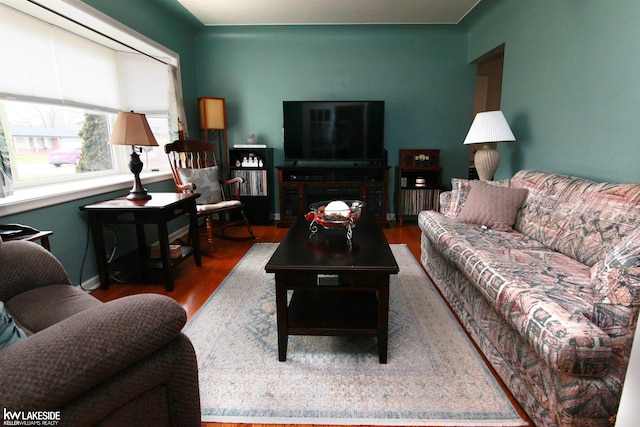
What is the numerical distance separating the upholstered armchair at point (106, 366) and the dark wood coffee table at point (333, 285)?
0.65 m

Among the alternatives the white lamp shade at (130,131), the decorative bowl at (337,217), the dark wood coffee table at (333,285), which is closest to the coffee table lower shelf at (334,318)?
the dark wood coffee table at (333,285)

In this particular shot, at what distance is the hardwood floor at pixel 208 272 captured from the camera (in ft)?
7.66

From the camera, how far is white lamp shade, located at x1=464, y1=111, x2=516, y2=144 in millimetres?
2785

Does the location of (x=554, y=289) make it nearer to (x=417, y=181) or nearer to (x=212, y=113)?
(x=417, y=181)

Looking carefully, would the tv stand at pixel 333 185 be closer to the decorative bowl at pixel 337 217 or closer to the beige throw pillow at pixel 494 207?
the beige throw pillow at pixel 494 207

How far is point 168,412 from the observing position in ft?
2.90

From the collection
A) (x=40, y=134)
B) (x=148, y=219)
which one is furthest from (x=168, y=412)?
(x=40, y=134)

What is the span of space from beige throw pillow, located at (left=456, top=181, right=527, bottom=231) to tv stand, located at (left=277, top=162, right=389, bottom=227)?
1.70m

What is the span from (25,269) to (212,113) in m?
3.33

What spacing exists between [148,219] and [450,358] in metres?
2.12

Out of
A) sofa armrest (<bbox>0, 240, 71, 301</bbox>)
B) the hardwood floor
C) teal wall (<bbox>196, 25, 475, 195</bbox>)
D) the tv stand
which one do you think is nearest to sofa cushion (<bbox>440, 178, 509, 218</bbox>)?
the hardwood floor

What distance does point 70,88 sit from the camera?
2.66m

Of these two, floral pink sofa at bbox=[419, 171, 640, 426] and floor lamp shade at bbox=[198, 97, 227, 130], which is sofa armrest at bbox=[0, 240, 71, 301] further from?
floor lamp shade at bbox=[198, 97, 227, 130]

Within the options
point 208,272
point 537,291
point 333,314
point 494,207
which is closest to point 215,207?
point 208,272
